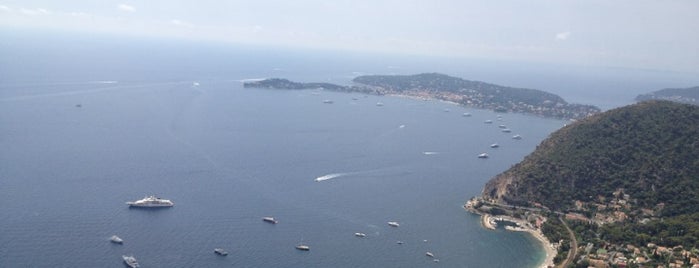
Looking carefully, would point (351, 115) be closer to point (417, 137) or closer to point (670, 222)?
point (417, 137)

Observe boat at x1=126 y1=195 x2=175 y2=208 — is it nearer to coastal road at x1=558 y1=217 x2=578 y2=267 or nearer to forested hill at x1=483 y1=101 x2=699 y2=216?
forested hill at x1=483 y1=101 x2=699 y2=216

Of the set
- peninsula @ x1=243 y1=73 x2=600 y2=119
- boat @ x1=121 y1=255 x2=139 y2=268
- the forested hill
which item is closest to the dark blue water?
boat @ x1=121 y1=255 x2=139 y2=268

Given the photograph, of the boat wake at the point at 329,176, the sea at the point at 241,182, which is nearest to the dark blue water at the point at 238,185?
the sea at the point at 241,182

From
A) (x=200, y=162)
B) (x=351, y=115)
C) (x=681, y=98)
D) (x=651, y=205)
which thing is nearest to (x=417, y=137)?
(x=351, y=115)

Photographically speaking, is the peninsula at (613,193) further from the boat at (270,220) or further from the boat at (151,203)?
the boat at (151,203)

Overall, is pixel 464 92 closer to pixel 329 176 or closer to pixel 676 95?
pixel 676 95

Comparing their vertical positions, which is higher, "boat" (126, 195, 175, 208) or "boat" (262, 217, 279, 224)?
"boat" (126, 195, 175, 208)

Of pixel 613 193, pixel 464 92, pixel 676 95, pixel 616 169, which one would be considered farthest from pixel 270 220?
pixel 676 95
